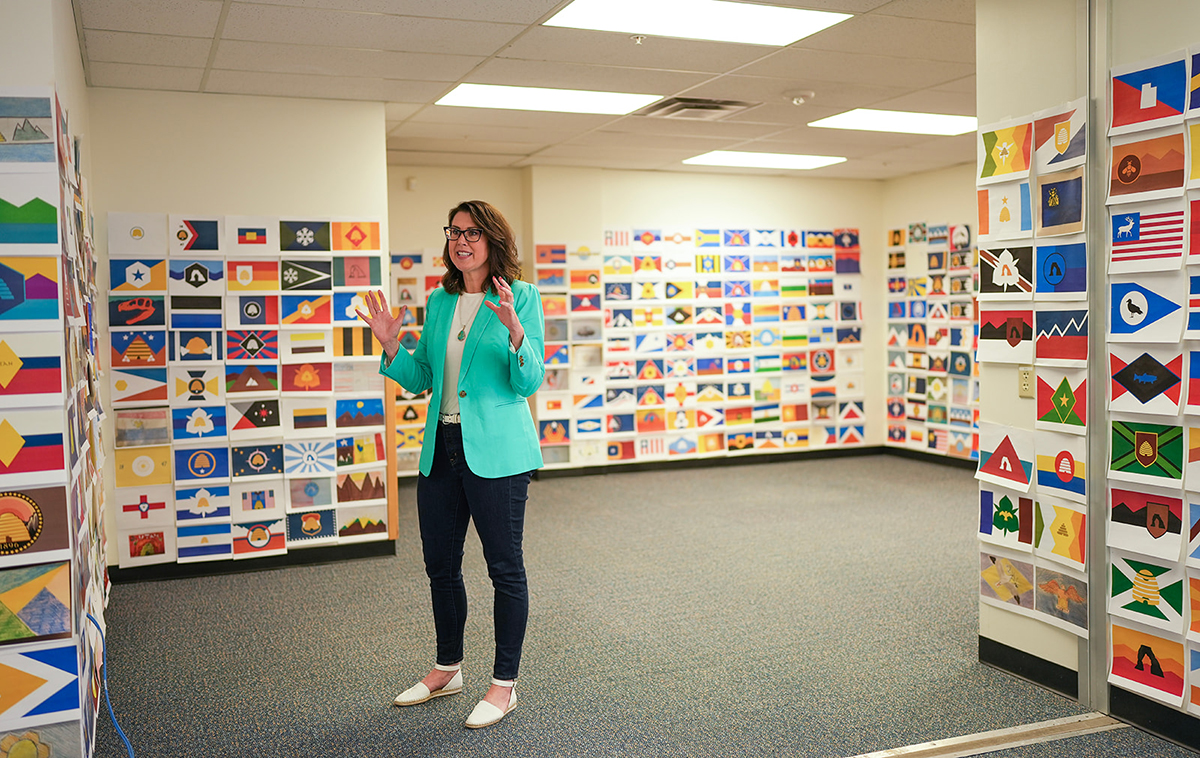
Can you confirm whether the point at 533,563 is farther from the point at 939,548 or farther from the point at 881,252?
the point at 881,252

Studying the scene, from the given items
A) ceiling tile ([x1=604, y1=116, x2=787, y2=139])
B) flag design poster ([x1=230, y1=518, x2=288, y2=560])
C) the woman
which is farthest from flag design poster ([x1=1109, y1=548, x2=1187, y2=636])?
flag design poster ([x1=230, y1=518, x2=288, y2=560])

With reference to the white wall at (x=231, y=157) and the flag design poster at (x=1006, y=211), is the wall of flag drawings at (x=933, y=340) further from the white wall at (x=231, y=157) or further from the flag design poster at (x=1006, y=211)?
the white wall at (x=231, y=157)

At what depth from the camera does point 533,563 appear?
494 centimetres

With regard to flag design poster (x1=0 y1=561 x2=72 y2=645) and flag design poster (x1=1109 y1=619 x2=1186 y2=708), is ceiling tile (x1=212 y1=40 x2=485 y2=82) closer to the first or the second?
flag design poster (x1=0 y1=561 x2=72 y2=645)

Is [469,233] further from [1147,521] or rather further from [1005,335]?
[1147,521]

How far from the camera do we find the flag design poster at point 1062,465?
2939 mm

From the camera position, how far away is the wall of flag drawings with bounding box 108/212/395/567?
15.4ft

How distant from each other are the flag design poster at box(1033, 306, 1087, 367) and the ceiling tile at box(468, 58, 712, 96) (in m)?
2.26

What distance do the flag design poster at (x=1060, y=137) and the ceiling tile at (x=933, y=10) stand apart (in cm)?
83

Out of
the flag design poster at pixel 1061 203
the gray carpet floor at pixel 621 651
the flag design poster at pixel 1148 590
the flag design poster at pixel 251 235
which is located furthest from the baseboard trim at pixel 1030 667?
the flag design poster at pixel 251 235

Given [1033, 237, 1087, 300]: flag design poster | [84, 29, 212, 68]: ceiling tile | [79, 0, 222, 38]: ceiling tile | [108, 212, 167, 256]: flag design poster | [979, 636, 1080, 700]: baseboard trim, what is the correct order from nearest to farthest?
[1033, 237, 1087, 300]: flag design poster → [979, 636, 1080, 700]: baseboard trim → [79, 0, 222, 38]: ceiling tile → [84, 29, 212, 68]: ceiling tile → [108, 212, 167, 256]: flag design poster

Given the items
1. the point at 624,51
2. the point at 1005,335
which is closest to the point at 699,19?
the point at 624,51

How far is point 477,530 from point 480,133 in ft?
12.7

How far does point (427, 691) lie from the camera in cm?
308
